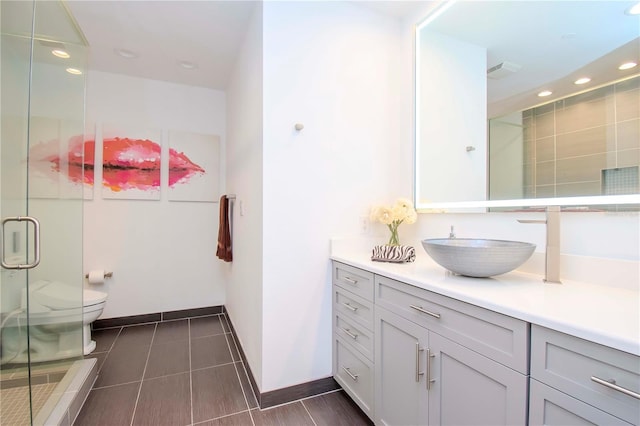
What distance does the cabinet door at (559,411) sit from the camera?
69 cm

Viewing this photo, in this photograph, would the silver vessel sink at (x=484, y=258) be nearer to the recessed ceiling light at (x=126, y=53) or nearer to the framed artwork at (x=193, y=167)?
the framed artwork at (x=193, y=167)

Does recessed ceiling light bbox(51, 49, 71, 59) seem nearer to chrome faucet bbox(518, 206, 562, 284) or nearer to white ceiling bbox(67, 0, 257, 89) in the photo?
white ceiling bbox(67, 0, 257, 89)

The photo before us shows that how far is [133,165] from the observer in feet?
9.62

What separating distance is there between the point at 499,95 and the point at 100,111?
3.40 metres

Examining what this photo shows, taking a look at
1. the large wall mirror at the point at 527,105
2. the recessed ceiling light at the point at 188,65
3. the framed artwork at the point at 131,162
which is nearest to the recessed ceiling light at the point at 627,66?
the large wall mirror at the point at 527,105

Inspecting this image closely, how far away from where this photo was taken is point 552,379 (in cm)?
77

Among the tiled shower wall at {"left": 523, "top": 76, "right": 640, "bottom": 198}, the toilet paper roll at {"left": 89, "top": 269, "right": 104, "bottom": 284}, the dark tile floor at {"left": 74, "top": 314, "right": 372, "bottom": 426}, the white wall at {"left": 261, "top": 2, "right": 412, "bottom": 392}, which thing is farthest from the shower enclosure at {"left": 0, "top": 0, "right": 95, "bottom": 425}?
the tiled shower wall at {"left": 523, "top": 76, "right": 640, "bottom": 198}

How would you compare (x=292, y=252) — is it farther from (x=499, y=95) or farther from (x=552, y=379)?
(x=499, y=95)

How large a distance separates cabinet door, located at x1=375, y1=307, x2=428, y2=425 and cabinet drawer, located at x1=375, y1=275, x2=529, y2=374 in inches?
2.7

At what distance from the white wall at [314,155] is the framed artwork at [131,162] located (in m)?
1.90

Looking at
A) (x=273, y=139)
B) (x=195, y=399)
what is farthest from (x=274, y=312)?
(x=273, y=139)

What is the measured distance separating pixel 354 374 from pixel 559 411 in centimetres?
110

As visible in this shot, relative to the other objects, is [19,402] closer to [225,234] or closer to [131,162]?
[225,234]

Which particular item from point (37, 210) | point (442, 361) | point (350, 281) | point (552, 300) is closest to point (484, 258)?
point (552, 300)
